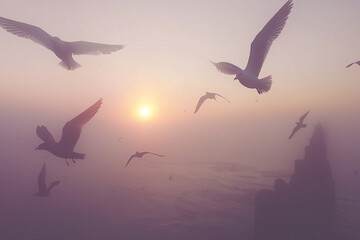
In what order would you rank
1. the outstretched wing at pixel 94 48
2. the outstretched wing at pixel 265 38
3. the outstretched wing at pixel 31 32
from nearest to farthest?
the outstretched wing at pixel 31 32 < the outstretched wing at pixel 265 38 < the outstretched wing at pixel 94 48

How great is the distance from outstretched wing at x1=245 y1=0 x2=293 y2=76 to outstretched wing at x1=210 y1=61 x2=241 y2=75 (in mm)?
558

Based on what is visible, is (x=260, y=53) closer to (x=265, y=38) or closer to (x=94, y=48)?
(x=265, y=38)

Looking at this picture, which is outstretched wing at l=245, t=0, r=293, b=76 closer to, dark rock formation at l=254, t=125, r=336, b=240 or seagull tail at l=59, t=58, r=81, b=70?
seagull tail at l=59, t=58, r=81, b=70

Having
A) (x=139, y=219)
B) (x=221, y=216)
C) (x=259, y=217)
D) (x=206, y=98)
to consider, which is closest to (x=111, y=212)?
(x=139, y=219)

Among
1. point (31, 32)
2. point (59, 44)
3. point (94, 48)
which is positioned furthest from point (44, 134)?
point (31, 32)

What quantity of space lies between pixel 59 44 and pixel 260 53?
9.00 metres

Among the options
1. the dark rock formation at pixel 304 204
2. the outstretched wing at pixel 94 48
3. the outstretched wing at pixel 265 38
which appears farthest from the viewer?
the dark rock formation at pixel 304 204

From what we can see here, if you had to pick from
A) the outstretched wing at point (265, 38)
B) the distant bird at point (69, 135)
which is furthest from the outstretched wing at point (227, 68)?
the distant bird at point (69, 135)

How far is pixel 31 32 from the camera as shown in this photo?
13273mm

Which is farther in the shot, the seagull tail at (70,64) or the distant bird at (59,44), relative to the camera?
the seagull tail at (70,64)

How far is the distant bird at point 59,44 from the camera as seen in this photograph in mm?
13135

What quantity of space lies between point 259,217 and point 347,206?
267 feet

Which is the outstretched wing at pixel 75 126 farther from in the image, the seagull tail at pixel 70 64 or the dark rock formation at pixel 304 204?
the dark rock formation at pixel 304 204

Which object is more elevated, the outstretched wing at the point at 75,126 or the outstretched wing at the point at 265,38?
the outstretched wing at the point at 265,38
